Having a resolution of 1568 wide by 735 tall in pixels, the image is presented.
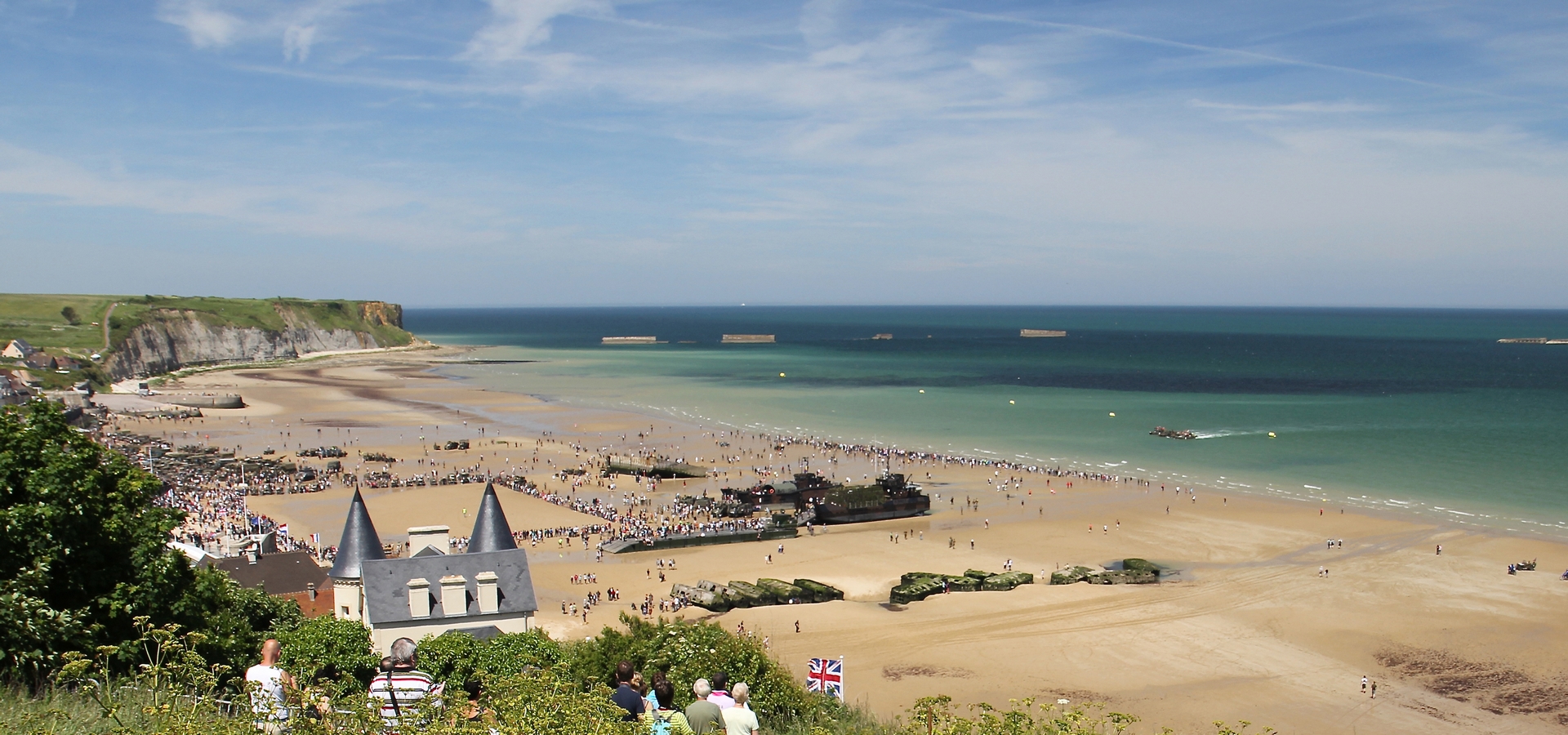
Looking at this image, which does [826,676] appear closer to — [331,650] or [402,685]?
[331,650]

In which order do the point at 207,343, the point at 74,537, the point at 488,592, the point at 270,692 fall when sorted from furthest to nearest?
the point at 207,343
the point at 488,592
the point at 74,537
the point at 270,692

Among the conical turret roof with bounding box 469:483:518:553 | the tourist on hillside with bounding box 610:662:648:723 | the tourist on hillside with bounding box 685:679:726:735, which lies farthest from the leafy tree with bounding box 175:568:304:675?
the tourist on hillside with bounding box 685:679:726:735

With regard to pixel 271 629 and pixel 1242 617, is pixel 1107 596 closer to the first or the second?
pixel 1242 617

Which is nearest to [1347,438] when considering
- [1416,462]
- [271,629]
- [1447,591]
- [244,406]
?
[1416,462]

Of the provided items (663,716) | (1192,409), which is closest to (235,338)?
(1192,409)

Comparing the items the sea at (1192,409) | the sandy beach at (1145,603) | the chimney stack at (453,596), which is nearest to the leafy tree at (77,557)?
the chimney stack at (453,596)

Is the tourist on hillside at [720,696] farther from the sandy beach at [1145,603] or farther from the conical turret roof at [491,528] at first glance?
the conical turret roof at [491,528]
